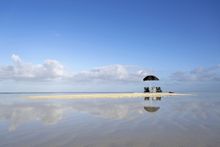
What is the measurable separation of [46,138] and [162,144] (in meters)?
3.56

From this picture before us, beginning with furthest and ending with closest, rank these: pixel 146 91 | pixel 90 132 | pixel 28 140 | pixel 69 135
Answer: pixel 146 91, pixel 90 132, pixel 69 135, pixel 28 140

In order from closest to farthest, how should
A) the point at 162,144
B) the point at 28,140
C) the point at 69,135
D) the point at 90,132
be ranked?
A: the point at 162,144
the point at 28,140
the point at 69,135
the point at 90,132

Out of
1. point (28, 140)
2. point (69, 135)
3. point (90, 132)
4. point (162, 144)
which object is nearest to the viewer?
point (162, 144)

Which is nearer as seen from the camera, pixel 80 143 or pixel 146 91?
pixel 80 143

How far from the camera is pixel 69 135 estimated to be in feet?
25.1

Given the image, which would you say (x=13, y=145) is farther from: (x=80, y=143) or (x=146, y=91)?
(x=146, y=91)

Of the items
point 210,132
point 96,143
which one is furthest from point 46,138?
point 210,132

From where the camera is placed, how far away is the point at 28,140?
6.99 metres

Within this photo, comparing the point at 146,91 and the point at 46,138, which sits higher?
the point at 146,91

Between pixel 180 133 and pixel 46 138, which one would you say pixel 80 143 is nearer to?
pixel 46 138

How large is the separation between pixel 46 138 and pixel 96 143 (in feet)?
5.76

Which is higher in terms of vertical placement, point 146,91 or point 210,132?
point 146,91

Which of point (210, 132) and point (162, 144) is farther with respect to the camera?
point (210, 132)

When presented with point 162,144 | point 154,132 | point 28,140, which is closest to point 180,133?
point 154,132
